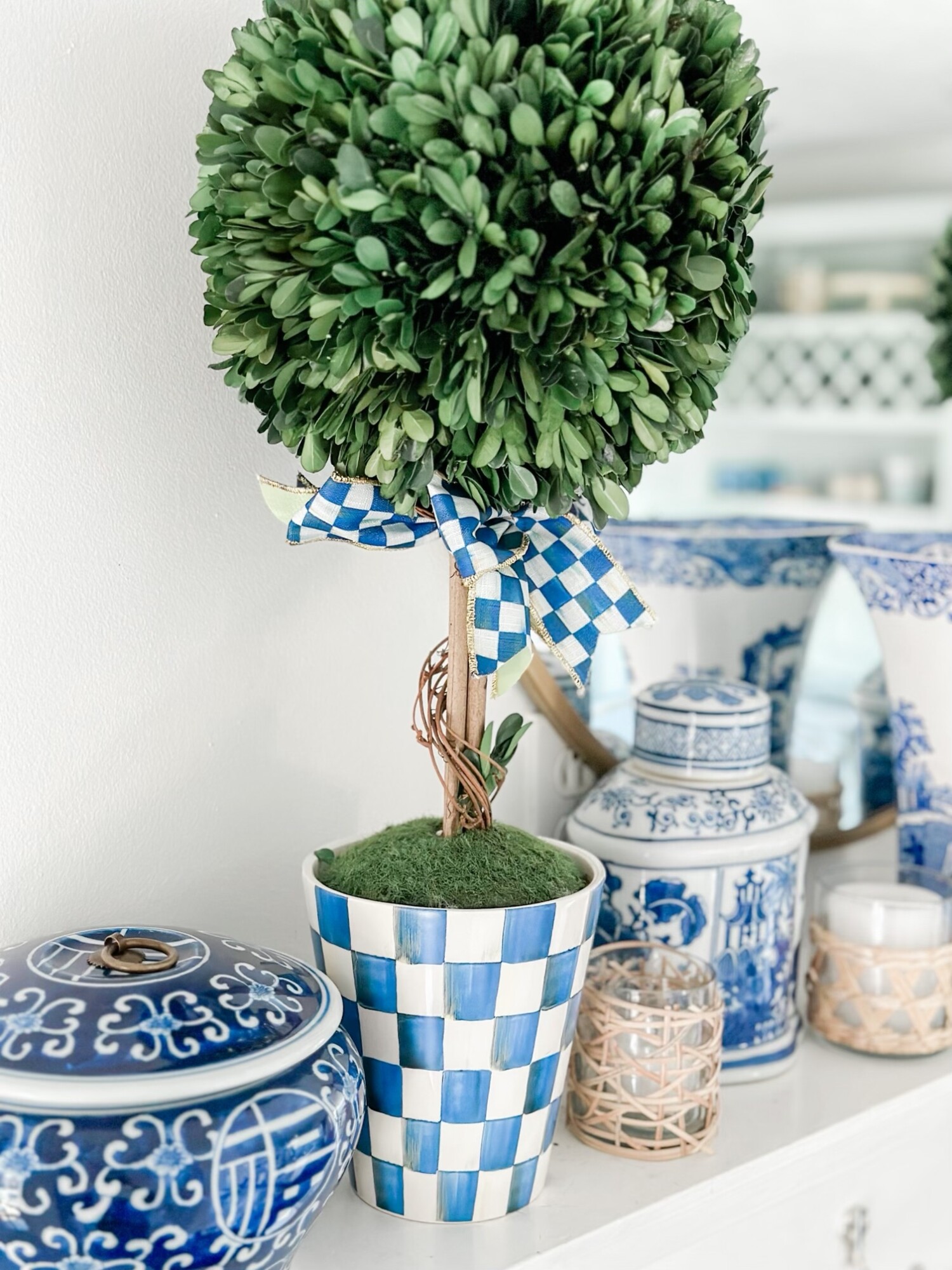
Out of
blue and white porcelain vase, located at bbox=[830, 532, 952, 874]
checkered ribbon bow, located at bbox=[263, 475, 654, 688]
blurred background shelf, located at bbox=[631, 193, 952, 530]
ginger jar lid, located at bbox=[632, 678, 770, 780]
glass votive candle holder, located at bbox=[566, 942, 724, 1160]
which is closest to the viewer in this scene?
checkered ribbon bow, located at bbox=[263, 475, 654, 688]

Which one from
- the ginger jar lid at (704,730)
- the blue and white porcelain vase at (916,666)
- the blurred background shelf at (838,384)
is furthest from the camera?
the blurred background shelf at (838,384)

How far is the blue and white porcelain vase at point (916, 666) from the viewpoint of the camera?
97 centimetres

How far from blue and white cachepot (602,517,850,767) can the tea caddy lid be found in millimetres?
551

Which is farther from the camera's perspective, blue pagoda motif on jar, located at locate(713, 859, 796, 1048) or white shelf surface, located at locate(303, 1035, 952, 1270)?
blue pagoda motif on jar, located at locate(713, 859, 796, 1048)

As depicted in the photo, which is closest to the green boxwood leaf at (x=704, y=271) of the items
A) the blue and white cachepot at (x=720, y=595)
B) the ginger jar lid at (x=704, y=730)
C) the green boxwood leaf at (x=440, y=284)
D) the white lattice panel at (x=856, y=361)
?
the green boxwood leaf at (x=440, y=284)

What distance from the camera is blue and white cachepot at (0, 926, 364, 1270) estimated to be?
50cm

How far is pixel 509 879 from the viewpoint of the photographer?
670 millimetres

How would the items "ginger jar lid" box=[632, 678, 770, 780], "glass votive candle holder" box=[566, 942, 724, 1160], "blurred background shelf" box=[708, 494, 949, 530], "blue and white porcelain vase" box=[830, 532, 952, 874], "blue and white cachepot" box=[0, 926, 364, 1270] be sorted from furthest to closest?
"blurred background shelf" box=[708, 494, 949, 530] < "blue and white porcelain vase" box=[830, 532, 952, 874] < "ginger jar lid" box=[632, 678, 770, 780] < "glass votive candle holder" box=[566, 942, 724, 1160] < "blue and white cachepot" box=[0, 926, 364, 1270]

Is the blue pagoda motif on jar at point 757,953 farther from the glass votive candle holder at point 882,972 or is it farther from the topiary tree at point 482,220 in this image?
the topiary tree at point 482,220

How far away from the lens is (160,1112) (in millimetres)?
511

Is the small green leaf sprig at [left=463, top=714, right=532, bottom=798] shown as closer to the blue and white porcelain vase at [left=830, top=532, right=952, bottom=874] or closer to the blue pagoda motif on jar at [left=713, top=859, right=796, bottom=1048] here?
the blue pagoda motif on jar at [left=713, top=859, right=796, bottom=1048]

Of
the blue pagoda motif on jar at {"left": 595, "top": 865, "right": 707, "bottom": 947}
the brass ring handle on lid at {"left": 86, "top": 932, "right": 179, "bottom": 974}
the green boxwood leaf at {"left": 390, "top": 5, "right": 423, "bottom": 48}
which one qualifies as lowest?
the blue pagoda motif on jar at {"left": 595, "top": 865, "right": 707, "bottom": 947}

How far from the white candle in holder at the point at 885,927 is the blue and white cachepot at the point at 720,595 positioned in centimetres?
21

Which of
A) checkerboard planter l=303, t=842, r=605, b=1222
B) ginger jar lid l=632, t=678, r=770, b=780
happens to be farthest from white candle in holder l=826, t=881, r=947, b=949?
checkerboard planter l=303, t=842, r=605, b=1222
